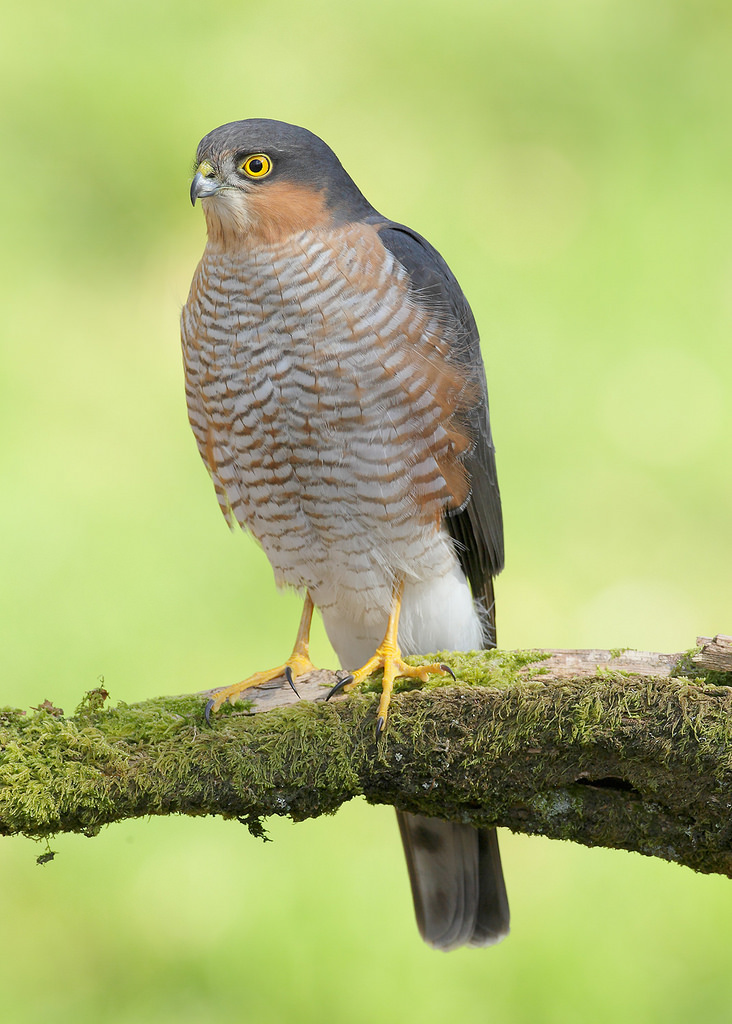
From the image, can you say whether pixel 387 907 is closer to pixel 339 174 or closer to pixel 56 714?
pixel 56 714

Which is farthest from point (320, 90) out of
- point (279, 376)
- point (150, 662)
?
point (279, 376)

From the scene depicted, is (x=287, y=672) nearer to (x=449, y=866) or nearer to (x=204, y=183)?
(x=449, y=866)

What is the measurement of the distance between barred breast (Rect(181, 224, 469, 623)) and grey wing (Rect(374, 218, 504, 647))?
2.5 inches

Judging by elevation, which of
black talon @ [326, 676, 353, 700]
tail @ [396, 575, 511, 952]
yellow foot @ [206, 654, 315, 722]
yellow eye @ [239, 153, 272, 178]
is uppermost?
yellow eye @ [239, 153, 272, 178]

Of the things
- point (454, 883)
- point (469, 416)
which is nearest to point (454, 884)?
point (454, 883)

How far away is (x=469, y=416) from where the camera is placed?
11.6 feet

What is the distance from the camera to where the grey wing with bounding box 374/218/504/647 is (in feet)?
11.4

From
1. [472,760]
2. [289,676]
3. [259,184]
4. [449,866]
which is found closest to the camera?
[472,760]

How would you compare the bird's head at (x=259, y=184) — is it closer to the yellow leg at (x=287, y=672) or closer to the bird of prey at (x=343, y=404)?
the bird of prey at (x=343, y=404)

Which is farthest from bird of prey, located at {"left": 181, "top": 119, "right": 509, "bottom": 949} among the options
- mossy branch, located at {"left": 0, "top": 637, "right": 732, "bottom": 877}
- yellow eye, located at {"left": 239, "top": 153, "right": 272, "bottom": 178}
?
mossy branch, located at {"left": 0, "top": 637, "right": 732, "bottom": 877}

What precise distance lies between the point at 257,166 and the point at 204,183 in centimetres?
18

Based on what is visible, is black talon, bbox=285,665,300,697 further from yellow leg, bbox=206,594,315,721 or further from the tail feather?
the tail feather

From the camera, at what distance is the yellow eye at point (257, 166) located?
131 inches

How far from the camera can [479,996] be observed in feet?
15.7
